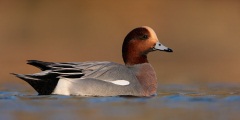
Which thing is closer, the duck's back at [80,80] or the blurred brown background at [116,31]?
the duck's back at [80,80]

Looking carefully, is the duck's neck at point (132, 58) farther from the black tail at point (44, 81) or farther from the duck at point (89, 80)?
the black tail at point (44, 81)

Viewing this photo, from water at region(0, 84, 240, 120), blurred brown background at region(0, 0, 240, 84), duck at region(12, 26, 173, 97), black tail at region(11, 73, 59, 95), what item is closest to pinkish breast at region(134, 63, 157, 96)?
duck at region(12, 26, 173, 97)

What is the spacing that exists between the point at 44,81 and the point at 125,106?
1320 millimetres

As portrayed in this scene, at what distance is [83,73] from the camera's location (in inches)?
445

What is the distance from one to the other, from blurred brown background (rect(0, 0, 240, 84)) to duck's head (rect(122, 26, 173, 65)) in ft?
10.7

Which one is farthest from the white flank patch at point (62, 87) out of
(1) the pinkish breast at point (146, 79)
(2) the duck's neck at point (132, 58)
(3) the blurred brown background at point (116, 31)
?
(3) the blurred brown background at point (116, 31)

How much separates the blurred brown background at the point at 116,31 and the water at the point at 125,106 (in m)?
3.81

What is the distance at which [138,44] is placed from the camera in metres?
12.0

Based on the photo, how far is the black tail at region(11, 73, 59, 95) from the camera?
11.2 metres

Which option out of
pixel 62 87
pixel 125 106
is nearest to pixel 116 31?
pixel 62 87

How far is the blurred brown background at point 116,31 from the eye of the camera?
17.3 m

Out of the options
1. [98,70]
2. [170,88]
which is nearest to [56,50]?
[170,88]

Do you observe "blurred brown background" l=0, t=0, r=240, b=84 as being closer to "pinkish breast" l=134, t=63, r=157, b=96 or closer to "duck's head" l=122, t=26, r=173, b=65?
"duck's head" l=122, t=26, r=173, b=65

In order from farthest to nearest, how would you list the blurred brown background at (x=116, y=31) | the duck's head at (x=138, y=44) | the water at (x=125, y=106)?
the blurred brown background at (x=116, y=31)
the duck's head at (x=138, y=44)
the water at (x=125, y=106)
